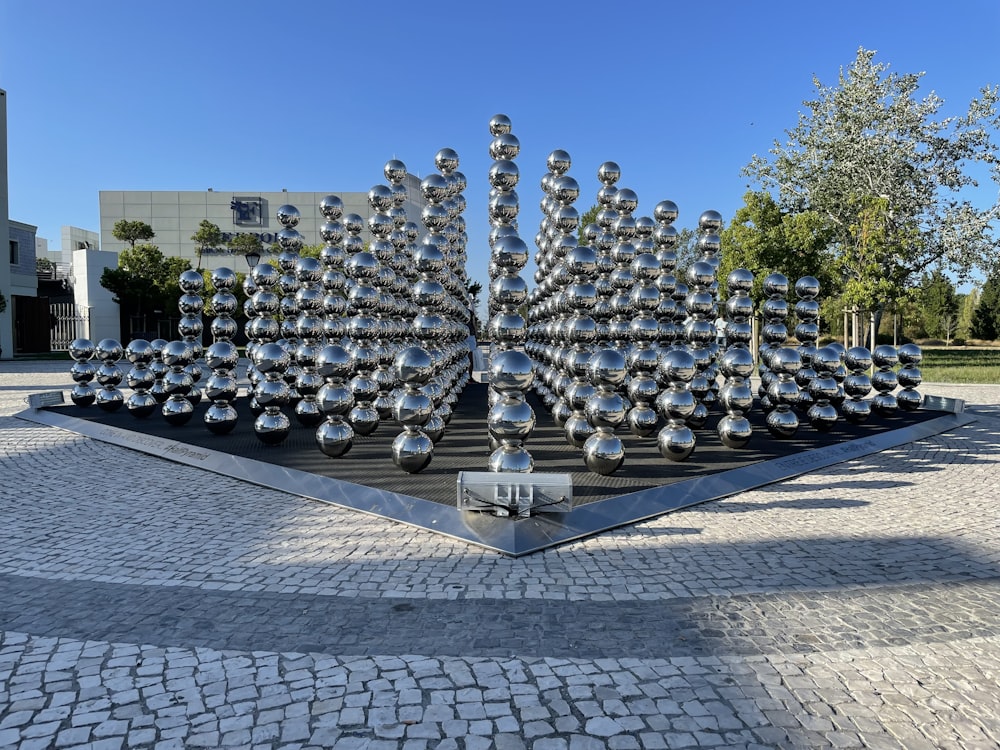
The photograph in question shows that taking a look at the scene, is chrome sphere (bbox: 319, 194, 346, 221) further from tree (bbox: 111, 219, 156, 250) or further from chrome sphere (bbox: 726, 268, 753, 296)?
tree (bbox: 111, 219, 156, 250)

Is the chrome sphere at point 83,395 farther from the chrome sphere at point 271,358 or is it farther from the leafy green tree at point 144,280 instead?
the leafy green tree at point 144,280

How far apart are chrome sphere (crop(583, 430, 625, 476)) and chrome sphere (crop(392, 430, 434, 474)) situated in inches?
70.6

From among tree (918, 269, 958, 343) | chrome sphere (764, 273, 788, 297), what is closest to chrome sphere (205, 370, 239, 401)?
chrome sphere (764, 273, 788, 297)


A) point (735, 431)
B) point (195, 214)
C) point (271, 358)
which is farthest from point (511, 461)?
point (195, 214)

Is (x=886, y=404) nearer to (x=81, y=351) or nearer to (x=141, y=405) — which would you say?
(x=141, y=405)

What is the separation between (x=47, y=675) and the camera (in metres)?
3.52

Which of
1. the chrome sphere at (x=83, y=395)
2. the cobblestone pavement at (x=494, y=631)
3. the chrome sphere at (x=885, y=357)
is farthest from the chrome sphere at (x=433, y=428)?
the chrome sphere at (x=885, y=357)

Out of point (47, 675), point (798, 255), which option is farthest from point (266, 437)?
point (798, 255)

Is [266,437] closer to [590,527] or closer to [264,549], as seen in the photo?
[264,549]

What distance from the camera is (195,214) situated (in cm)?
6838

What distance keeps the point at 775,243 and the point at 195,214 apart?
58.6 metres

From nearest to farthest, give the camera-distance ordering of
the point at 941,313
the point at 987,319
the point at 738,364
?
1. the point at 738,364
2. the point at 941,313
3. the point at 987,319

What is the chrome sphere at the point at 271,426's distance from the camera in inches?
360

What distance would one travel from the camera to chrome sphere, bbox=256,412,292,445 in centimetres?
913
